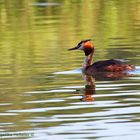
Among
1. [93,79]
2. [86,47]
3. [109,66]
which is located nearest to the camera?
[93,79]

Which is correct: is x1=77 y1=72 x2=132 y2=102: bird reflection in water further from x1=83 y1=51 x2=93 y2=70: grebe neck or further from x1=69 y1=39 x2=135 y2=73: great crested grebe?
x1=83 y1=51 x2=93 y2=70: grebe neck

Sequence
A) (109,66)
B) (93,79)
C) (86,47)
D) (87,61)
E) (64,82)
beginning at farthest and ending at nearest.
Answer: (86,47)
(87,61)
(109,66)
(93,79)
(64,82)

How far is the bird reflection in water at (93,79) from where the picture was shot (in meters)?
13.8

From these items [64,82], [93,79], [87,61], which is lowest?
[87,61]

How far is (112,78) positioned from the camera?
15969mm

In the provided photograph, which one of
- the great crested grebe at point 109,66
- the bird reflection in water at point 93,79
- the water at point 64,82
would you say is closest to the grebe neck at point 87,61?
the great crested grebe at point 109,66

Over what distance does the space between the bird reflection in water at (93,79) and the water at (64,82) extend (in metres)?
0.02

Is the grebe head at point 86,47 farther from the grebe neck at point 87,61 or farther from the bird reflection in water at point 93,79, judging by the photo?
the bird reflection in water at point 93,79

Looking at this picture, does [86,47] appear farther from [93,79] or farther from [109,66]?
[93,79]

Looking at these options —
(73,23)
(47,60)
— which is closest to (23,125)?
(47,60)

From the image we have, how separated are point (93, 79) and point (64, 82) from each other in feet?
3.28

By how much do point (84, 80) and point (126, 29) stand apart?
9.63 meters

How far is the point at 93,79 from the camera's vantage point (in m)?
16.2

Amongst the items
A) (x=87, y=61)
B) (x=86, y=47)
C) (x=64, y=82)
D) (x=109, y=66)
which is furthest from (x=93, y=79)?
(x=86, y=47)
